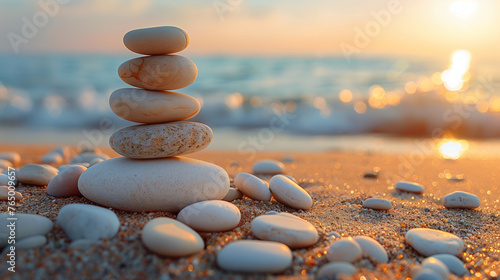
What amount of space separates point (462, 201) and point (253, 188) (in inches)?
64.0

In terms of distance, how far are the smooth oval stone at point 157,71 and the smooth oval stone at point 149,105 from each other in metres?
0.07

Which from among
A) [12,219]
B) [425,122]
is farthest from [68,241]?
[425,122]

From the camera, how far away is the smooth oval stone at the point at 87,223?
1933 mm

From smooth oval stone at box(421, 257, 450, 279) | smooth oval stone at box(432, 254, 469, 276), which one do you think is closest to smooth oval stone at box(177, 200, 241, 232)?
smooth oval stone at box(421, 257, 450, 279)

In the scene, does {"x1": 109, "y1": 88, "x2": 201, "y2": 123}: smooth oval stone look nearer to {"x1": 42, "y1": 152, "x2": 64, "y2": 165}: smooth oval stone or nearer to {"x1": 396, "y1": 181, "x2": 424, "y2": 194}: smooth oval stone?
{"x1": 396, "y1": 181, "x2": 424, "y2": 194}: smooth oval stone

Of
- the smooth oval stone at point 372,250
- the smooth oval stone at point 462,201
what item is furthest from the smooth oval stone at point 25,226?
the smooth oval stone at point 462,201

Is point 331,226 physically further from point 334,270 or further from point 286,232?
point 334,270

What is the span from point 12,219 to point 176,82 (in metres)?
1.23

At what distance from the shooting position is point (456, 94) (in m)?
10.5

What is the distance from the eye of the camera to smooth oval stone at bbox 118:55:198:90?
2.51m

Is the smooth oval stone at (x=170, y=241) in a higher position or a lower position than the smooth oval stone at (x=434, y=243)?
lower

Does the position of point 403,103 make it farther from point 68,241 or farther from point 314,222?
point 68,241

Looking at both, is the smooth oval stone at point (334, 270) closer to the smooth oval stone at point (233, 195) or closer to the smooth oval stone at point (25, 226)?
the smooth oval stone at point (233, 195)

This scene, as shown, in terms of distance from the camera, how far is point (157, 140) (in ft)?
8.24
